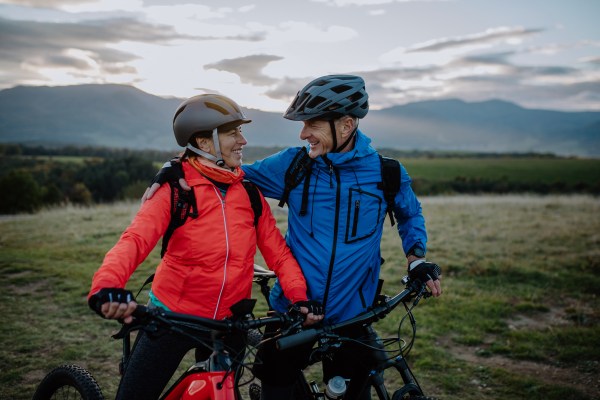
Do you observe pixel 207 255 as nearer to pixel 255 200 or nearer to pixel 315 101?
pixel 255 200

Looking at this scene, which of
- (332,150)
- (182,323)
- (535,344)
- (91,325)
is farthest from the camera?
(91,325)

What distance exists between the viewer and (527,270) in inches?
337

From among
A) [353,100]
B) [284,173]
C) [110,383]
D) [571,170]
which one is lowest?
[571,170]

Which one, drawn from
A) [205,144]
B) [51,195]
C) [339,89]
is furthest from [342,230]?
[51,195]

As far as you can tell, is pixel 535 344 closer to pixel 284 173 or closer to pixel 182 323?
pixel 284 173

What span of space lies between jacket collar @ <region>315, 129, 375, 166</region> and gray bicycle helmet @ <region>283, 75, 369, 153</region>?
0.30ft

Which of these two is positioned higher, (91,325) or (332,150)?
(332,150)

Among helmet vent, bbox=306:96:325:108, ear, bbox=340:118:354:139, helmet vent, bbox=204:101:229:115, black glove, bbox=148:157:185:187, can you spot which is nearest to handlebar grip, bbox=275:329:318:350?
black glove, bbox=148:157:185:187

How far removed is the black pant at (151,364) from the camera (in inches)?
89.4

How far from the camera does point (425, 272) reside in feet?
8.35

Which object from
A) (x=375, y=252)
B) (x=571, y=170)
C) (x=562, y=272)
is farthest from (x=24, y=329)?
(x=571, y=170)

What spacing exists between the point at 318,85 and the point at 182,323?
6.11ft

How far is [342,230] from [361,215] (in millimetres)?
180

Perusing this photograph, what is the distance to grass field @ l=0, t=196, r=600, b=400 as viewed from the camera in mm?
4613
